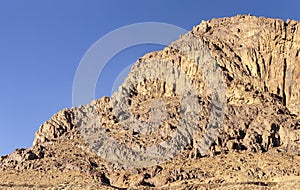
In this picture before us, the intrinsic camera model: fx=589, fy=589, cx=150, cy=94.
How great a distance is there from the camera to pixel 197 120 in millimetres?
84812

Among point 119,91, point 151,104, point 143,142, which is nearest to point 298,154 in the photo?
point 143,142

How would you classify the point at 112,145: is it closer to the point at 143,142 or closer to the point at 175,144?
the point at 143,142

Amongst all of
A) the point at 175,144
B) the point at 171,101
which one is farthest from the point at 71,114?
the point at 175,144

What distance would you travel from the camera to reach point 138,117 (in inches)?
3546

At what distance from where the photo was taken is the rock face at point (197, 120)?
72.9m

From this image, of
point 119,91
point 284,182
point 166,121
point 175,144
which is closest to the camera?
point 284,182

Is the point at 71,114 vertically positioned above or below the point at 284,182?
above

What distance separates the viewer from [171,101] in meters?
92.5

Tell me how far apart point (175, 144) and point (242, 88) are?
16301 millimetres

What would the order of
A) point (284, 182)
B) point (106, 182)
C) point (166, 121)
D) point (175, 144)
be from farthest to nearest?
point (166, 121)
point (175, 144)
point (106, 182)
point (284, 182)

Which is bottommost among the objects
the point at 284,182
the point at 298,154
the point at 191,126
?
the point at 284,182

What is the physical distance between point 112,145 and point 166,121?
342 inches

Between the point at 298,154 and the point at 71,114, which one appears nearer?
the point at 298,154

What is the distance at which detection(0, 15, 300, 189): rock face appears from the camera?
72.9 m
